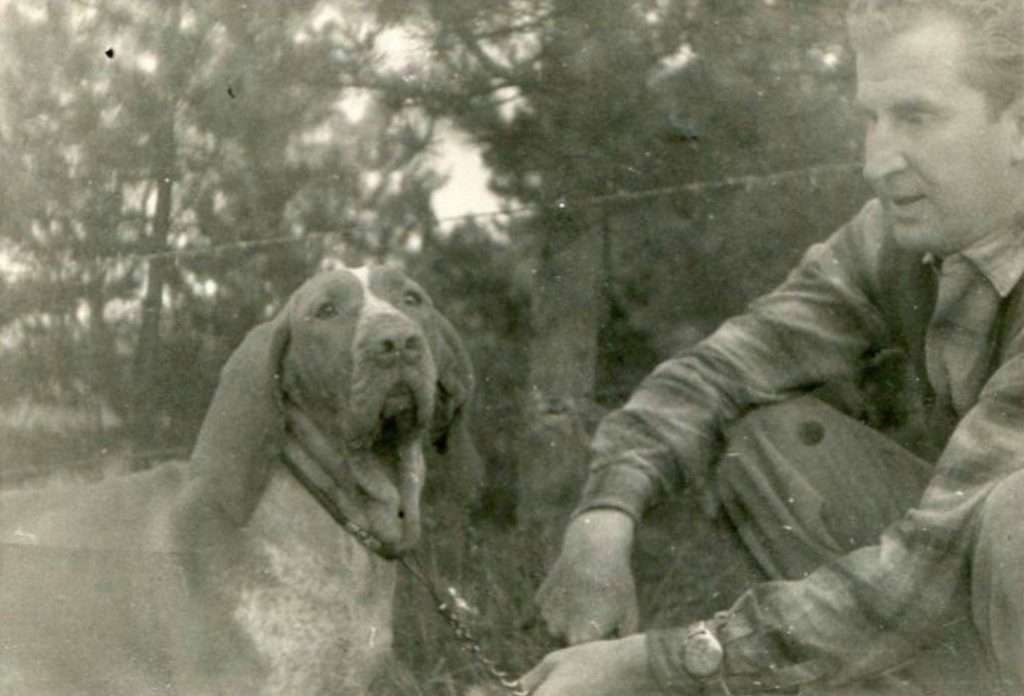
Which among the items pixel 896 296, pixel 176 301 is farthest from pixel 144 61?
pixel 896 296

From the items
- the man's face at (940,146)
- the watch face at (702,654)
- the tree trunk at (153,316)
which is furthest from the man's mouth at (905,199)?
the tree trunk at (153,316)

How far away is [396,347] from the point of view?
518cm

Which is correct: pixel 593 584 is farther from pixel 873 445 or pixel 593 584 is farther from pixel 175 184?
pixel 175 184

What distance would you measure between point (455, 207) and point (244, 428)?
0.71m

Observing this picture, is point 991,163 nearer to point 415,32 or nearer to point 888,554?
point 888,554

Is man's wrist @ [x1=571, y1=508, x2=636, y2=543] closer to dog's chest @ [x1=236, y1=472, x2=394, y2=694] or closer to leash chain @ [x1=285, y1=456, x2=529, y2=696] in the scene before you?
leash chain @ [x1=285, y1=456, x2=529, y2=696]

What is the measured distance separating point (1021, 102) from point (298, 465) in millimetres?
Result: 1791

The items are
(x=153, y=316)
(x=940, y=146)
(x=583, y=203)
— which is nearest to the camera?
(x=940, y=146)

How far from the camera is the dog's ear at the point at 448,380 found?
5258mm

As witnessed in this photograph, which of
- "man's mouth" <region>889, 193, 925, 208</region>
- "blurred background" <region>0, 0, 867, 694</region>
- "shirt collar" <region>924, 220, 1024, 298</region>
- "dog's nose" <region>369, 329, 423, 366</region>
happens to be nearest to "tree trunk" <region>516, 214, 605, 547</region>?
"blurred background" <region>0, 0, 867, 694</region>

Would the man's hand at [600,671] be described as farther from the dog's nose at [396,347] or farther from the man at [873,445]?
the dog's nose at [396,347]

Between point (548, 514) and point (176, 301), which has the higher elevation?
point (176, 301)

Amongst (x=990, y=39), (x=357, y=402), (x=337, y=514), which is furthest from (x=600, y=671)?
(x=990, y=39)

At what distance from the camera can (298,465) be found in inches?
207
